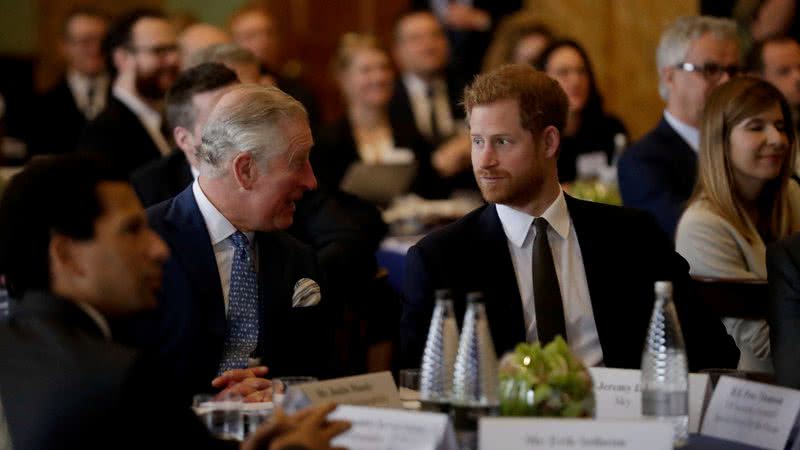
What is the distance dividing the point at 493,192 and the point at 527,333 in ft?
1.26

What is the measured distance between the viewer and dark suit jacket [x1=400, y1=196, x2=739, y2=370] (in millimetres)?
3576

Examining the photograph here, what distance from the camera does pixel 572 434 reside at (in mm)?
2375

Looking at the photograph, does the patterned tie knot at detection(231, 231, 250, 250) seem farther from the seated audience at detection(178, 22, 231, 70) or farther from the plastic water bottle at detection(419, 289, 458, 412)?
the seated audience at detection(178, 22, 231, 70)

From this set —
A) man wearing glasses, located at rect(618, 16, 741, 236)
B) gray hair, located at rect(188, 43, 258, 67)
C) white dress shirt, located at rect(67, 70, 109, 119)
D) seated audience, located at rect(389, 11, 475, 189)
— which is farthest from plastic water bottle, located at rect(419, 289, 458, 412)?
white dress shirt, located at rect(67, 70, 109, 119)

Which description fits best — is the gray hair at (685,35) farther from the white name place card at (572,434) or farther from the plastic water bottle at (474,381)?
the white name place card at (572,434)

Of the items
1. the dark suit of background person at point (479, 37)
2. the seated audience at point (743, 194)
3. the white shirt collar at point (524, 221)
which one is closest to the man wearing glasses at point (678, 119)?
the seated audience at point (743, 194)

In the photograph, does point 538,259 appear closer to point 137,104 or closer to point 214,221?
point 214,221

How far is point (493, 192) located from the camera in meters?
3.68

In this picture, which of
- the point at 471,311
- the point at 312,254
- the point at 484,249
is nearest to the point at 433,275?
the point at 484,249

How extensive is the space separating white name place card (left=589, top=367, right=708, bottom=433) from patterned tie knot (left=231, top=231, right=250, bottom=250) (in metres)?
1.19

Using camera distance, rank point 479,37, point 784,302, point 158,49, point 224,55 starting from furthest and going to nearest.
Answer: point 479,37 < point 158,49 < point 224,55 < point 784,302

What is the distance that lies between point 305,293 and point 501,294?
56 centimetres

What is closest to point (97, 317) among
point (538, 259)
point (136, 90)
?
point (538, 259)

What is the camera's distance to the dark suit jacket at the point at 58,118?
917 cm
